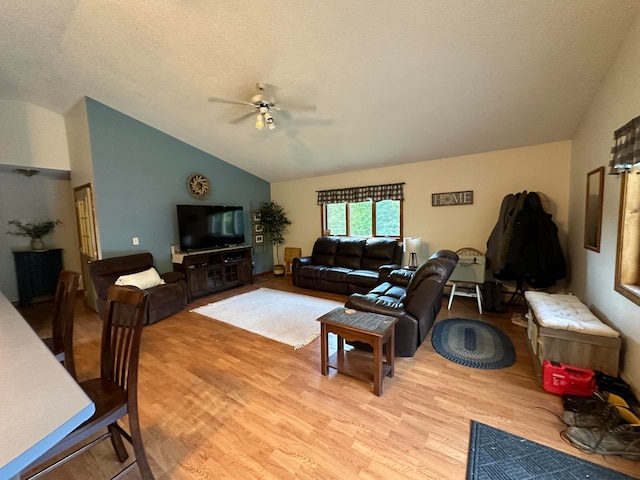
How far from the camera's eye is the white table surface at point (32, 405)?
0.64 meters

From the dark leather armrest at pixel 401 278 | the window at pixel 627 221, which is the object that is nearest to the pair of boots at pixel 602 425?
the window at pixel 627 221

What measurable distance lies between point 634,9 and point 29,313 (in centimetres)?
760

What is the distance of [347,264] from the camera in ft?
16.3

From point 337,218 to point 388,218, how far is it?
1160mm

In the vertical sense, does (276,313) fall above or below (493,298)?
below

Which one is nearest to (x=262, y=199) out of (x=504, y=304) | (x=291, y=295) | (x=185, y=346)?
(x=291, y=295)

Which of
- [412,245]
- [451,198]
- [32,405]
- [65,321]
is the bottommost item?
[65,321]

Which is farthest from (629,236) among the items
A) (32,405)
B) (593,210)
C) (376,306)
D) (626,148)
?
(32,405)

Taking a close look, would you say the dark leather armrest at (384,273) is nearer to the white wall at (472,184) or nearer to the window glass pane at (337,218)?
the white wall at (472,184)

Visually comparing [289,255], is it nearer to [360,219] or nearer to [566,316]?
[360,219]

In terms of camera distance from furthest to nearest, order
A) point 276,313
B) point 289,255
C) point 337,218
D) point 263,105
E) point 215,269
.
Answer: point 289,255
point 337,218
point 215,269
point 276,313
point 263,105

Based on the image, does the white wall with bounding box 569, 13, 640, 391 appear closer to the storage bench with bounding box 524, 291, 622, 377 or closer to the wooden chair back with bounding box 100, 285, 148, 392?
the storage bench with bounding box 524, 291, 622, 377

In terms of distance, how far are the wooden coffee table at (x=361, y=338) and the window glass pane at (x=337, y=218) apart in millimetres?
3397

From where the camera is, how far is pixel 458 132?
3510 mm
